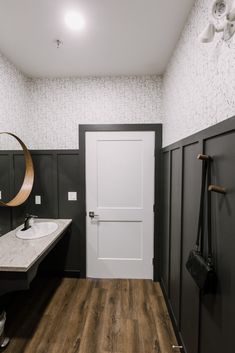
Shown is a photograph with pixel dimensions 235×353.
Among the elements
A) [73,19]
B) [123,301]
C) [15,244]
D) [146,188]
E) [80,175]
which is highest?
[73,19]

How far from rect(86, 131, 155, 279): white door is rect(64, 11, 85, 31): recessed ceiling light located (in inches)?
43.8

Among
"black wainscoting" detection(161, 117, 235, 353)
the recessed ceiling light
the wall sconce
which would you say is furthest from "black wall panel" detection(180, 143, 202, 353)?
the recessed ceiling light

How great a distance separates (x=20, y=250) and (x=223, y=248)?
155 cm

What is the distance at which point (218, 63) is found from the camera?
1.01m

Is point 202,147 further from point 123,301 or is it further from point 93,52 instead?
point 123,301

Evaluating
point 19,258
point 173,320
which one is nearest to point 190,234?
point 173,320

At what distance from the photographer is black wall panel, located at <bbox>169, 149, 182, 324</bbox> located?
5.44 ft

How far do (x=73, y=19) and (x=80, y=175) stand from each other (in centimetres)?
157

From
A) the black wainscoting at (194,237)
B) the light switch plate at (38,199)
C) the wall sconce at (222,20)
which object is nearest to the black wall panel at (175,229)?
the black wainscoting at (194,237)

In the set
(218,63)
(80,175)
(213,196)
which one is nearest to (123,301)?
(80,175)

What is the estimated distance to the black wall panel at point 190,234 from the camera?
1266 mm

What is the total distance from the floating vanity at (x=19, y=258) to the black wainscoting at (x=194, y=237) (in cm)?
117

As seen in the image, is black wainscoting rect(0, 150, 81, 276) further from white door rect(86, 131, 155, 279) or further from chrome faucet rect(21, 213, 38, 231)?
chrome faucet rect(21, 213, 38, 231)

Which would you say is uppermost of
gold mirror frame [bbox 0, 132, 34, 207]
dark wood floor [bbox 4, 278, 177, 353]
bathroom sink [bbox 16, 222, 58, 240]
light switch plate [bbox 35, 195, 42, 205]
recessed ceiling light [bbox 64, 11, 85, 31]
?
recessed ceiling light [bbox 64, 11, 85, 31]
